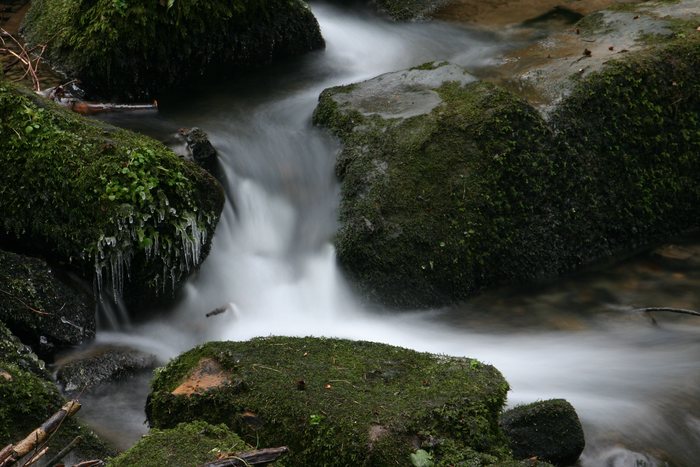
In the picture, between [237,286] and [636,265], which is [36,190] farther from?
[636,265]

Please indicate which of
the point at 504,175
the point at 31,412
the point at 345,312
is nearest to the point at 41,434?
the point at 31,412

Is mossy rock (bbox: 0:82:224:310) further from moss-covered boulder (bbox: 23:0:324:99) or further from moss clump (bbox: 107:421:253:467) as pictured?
moss clump (bbox: 107:421:253:467)

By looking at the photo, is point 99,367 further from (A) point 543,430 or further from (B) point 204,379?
(A) point 543,430

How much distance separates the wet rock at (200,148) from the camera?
6.80 metres

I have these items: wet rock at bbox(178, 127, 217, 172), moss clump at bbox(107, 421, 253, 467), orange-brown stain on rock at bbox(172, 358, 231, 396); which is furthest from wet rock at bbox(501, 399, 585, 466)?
wet rock at bbox(178, 127, 217, 172)

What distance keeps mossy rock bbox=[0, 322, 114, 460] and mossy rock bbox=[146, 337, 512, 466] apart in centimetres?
34

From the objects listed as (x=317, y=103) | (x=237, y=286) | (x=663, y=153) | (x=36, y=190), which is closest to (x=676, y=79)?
(x=663, y=153)

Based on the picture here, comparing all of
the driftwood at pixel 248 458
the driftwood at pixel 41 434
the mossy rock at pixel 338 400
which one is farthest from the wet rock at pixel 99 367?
the driftwood at pixel 248 458

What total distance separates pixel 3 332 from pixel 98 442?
0.99 metres

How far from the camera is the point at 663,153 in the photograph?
25.1 ft

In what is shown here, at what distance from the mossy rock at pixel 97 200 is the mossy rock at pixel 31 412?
1252 mm

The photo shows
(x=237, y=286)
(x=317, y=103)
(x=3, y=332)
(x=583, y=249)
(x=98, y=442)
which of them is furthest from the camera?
(x=317, y=103)

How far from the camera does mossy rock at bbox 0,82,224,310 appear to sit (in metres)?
5.65

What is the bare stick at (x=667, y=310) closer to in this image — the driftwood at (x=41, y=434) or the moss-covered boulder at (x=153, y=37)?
the moss-covered boulder at (x=153, y=37)
